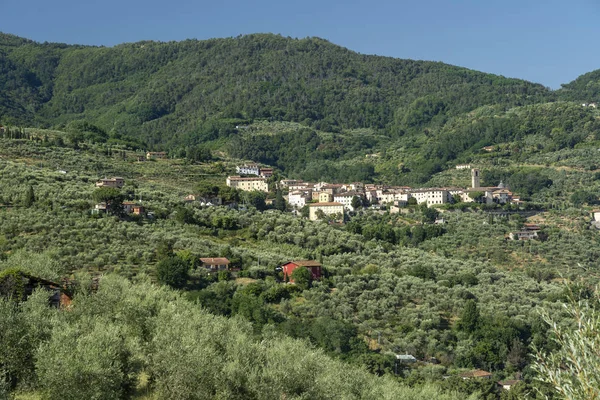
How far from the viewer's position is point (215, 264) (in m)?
44.4

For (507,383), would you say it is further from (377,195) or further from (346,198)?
(377,195)

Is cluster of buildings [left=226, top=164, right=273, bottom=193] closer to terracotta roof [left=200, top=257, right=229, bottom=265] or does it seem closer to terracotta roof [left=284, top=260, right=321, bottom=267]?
terracotta roof [left=284, top=260, right=321, bottom=267]

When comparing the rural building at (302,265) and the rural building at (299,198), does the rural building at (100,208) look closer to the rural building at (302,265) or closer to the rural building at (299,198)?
the rural building at (302,265)

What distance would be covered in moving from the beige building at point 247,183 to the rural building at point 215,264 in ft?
121

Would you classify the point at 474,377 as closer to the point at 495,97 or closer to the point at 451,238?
the point at 451,238

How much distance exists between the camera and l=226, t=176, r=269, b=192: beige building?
83062mm

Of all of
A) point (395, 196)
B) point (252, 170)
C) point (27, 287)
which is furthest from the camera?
point (252, 170)

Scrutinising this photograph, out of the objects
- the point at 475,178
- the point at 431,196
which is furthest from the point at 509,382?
the point at 475,178

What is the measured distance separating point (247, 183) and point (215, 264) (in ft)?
133

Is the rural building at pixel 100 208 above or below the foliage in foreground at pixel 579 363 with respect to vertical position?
below

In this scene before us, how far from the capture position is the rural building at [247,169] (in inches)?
3691

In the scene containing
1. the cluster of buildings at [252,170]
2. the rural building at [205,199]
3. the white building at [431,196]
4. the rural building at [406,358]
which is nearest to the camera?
the rural building at [406,358]

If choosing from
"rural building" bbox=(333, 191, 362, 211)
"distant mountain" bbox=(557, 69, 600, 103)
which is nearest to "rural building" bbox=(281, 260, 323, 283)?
"rural building" bbox=(333, 191, 362, 211)

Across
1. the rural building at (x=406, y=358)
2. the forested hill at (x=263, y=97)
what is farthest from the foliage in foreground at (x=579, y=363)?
the forested hill at (x=263, y=97)
